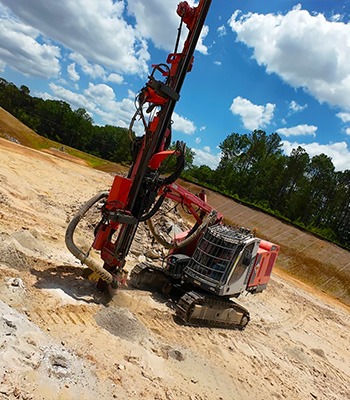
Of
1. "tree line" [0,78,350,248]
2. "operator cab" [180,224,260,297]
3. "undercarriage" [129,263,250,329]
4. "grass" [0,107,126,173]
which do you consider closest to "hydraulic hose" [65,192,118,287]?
"undercarriage" [129,263,250,329]

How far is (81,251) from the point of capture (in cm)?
706

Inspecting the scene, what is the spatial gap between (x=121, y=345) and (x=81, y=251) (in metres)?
1.90

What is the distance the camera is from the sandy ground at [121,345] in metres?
4.92

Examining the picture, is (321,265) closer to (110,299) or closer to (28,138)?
(110,299)

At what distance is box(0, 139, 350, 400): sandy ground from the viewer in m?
4.92

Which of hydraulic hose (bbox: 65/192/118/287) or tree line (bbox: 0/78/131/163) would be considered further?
tree line (bbox: 0/78/131/163)

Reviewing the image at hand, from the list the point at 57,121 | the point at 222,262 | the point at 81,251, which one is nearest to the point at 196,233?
the point at 222,262

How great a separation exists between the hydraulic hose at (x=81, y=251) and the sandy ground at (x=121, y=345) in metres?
0.58

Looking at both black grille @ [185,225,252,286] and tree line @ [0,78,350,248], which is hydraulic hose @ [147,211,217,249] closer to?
black grille @ [185,225,252,286]

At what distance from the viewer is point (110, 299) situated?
7.75 m

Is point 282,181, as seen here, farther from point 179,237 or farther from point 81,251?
point 81,251

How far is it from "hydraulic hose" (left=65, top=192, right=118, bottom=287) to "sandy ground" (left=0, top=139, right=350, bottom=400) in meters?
0.58

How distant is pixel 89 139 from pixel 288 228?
63227mm

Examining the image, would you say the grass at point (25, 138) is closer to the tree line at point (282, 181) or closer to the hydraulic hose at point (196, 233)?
the tree line at point (282, 181)
